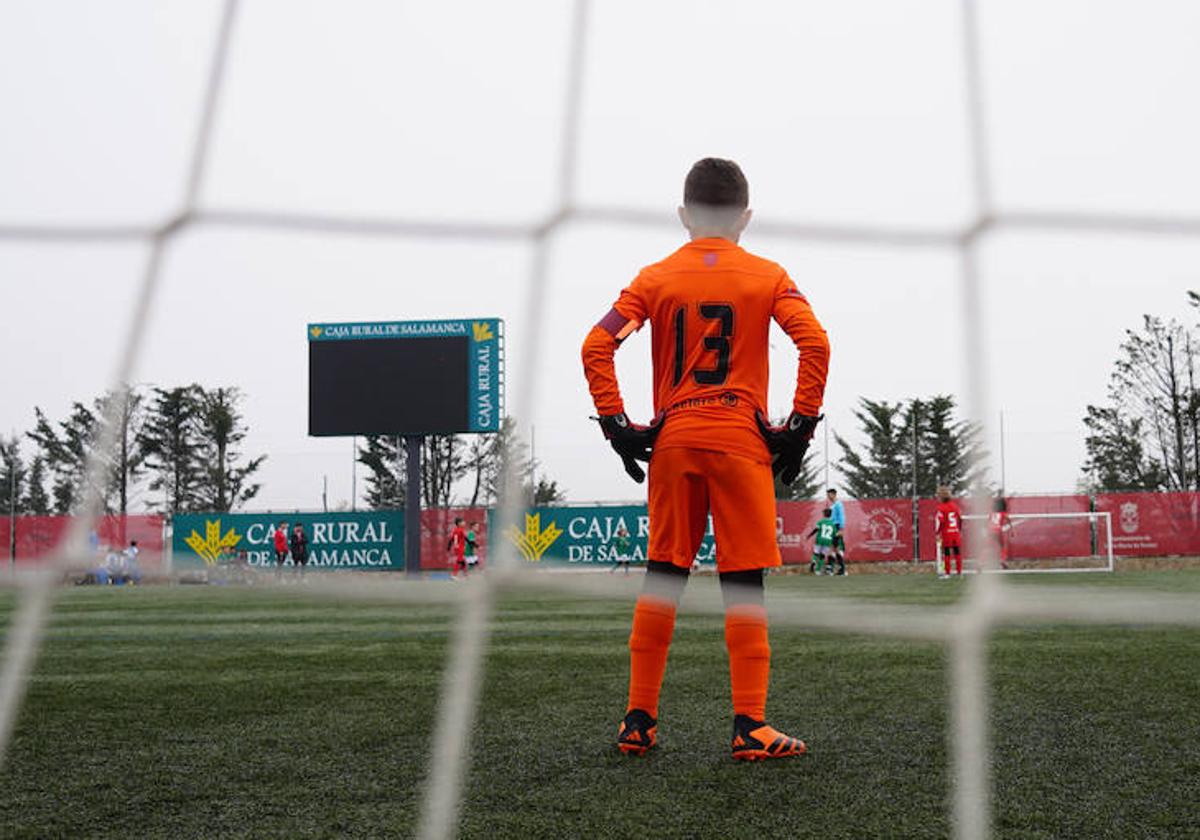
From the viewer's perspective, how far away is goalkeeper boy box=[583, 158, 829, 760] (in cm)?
237

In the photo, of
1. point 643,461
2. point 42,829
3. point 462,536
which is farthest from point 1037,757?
point 462,536

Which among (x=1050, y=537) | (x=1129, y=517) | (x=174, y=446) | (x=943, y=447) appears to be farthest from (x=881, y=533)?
(x=174, y=446)

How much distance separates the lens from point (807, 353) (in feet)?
7.49

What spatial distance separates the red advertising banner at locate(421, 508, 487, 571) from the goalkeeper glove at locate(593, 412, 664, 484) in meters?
11.9

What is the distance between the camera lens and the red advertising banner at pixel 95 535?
6.73ft

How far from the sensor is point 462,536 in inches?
544

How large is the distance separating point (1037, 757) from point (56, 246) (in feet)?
7.00

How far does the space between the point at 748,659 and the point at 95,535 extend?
4.20ft

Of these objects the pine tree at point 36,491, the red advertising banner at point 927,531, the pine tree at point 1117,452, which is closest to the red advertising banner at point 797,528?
the red advertising banner at point 927,531

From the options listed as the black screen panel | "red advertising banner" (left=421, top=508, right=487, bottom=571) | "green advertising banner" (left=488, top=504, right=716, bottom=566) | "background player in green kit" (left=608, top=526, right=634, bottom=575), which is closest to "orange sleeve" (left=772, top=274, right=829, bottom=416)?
the black screen panel

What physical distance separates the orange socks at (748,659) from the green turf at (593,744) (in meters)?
0.13

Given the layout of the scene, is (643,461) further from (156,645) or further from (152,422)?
(156,645)

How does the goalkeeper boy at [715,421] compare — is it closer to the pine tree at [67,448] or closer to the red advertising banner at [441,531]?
the pine tree at [67,448]

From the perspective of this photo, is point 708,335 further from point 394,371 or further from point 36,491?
point 394,371
